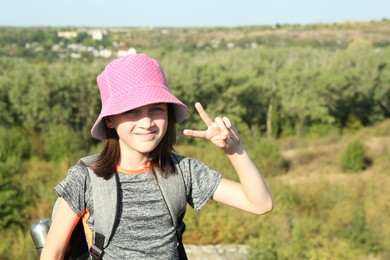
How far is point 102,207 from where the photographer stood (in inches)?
59.1

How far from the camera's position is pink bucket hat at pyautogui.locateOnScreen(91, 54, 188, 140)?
1513 millimetres

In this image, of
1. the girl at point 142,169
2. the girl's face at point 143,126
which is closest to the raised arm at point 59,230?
the girl at point 142,169

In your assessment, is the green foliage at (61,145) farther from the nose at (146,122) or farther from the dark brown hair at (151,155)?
the nose at (146,122)

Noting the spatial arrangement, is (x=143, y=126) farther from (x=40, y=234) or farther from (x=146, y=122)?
(x=40, y=234)

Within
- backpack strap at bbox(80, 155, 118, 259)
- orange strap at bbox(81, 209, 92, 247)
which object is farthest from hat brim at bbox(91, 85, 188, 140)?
orange strap at bbox(81, 209, 92, 247)

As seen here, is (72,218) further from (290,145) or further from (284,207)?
(290,145)

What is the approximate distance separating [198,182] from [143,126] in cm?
30

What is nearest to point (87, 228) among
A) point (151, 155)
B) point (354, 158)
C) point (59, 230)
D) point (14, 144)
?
point (59, 230)

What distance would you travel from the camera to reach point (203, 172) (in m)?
1.70

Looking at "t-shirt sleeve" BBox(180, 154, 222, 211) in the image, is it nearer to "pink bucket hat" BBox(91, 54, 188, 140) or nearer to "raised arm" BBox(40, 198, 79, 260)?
"pink bucket hat" BBox(91, 54, 188, 140)

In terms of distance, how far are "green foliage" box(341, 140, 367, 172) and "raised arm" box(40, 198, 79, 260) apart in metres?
23.5

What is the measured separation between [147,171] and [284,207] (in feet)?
37.4

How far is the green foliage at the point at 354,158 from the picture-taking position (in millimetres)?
23547

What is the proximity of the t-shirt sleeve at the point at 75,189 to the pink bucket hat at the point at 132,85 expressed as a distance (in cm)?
21
